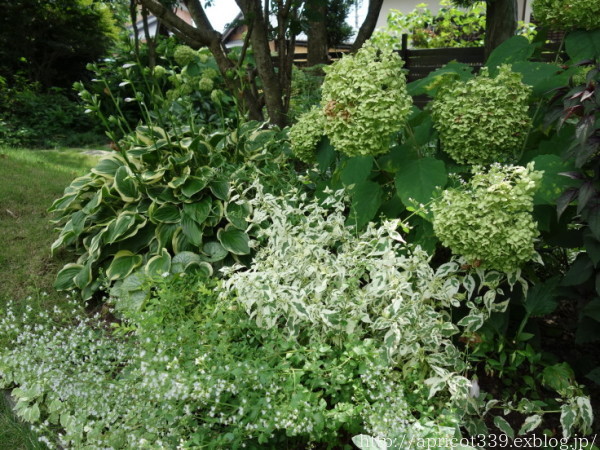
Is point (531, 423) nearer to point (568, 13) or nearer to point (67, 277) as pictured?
point (568, 13)

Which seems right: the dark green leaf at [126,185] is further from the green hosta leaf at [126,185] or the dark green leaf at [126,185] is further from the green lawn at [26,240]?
the green lawn at [26,240]

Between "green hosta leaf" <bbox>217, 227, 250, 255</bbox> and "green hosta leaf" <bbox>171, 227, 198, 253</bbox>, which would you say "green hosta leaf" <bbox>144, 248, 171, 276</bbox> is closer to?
"green hosta leaf" <bbox>171, 227, 198, 253</bbox>

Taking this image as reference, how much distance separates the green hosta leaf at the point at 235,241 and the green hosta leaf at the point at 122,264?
1.88 ft

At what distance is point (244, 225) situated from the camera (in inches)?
117

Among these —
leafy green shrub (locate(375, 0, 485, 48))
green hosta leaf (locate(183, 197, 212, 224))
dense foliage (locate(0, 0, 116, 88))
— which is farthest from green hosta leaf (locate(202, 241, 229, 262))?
leafy green shrub (locate(375, 0, 485, 48))

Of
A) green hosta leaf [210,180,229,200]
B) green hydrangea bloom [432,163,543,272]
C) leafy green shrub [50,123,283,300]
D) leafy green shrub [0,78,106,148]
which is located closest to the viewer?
green hydrangea bloom [432,163,543,272]

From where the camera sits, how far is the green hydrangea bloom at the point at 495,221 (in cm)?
189

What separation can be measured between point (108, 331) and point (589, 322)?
2.38 metres

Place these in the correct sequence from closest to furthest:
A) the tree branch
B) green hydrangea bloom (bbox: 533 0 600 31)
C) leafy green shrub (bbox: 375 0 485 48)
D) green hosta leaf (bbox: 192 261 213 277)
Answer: green hydrangea bloom (bbox: 533 0 600 31), green hosta leaf (bbox: 192 261 213 277), the tree branch, leafy green shrub (bbox: 375 0 485 48)

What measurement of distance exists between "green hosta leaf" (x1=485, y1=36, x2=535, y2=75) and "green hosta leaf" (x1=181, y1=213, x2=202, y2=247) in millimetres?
1767

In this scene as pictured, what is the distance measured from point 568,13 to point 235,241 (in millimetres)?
1937

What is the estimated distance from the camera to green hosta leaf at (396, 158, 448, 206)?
2150 millimetres

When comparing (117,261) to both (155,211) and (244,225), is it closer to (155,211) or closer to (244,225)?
(155,211)

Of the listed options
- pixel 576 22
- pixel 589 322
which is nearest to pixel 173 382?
pixel 589 322
